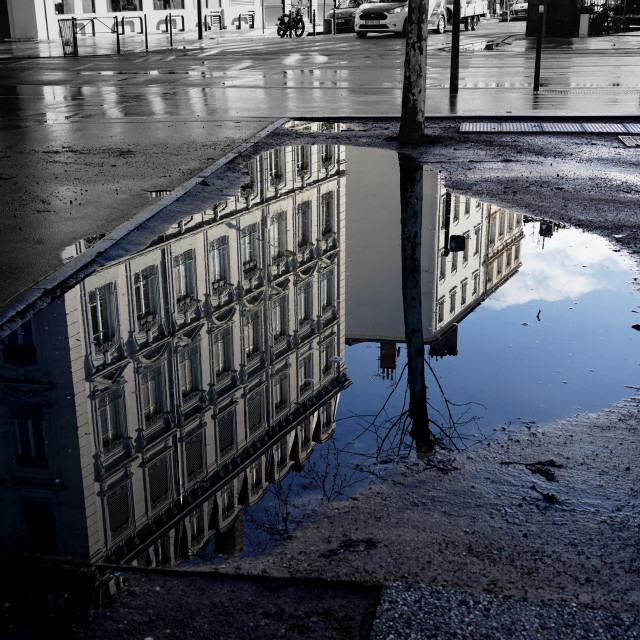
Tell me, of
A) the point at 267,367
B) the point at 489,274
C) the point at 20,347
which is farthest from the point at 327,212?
A: the point at 20,347

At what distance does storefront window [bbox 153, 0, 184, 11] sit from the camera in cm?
5841

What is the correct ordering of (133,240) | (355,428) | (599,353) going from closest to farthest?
(355,428) < (599,353) < (133,240)

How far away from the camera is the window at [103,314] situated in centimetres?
642

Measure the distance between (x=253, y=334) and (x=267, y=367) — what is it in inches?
21.0

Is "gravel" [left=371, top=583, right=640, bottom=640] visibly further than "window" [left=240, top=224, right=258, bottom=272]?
No

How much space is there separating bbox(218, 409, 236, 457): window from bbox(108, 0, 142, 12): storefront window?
55.5 metres

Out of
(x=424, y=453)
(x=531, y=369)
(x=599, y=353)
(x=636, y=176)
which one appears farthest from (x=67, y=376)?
(x=636, y=176)

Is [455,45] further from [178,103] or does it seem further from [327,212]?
[327,212]

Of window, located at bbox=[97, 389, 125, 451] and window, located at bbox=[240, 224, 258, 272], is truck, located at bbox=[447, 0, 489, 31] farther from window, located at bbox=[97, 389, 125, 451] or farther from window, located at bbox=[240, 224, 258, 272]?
window, located at bbox=[97, 389, 125, 451]

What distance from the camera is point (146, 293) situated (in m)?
7.51

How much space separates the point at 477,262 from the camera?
27.3 ft

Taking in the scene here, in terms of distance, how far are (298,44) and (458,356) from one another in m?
40.3

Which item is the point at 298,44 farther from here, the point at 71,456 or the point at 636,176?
the point at 71,456

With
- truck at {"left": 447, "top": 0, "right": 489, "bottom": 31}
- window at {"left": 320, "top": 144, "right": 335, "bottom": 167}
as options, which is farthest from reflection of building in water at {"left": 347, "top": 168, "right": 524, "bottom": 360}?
truck at {"left": 447, "top": 0, "right": 489, "bottom": 31}
